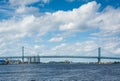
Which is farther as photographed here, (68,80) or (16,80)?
(16,80)

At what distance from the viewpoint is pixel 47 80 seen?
235 ft

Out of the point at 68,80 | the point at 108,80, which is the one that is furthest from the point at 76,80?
the point at 108,80

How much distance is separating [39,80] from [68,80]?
7.85 meters

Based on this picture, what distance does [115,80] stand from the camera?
2677 inches

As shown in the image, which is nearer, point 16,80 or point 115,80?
point 115,80

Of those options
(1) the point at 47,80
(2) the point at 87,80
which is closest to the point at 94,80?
(2) the point at 87,80

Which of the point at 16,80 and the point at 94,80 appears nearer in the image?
the point at 94,80

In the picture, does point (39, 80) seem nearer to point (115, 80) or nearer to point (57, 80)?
point (57, 80)

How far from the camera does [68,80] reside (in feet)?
222

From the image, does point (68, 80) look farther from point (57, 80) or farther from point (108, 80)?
point (108, 80)

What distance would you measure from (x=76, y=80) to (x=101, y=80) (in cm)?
582

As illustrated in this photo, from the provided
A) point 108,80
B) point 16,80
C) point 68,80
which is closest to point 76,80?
point 68,80

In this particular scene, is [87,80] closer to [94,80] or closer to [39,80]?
[94,80]

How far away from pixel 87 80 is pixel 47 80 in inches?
390
